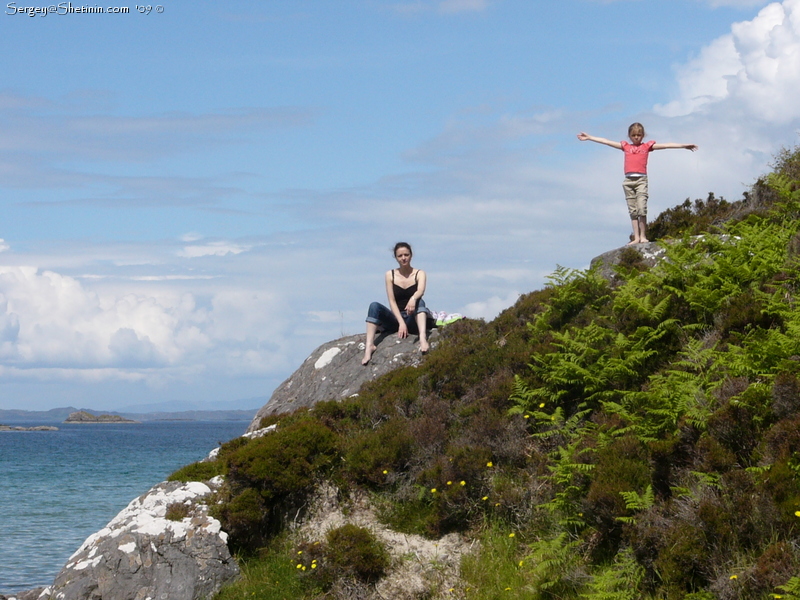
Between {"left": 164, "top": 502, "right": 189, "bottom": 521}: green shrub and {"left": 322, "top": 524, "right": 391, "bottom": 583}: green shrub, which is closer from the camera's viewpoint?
{"left": 322, "top": 524, "right": 391, "bottom": 583}: green shrub

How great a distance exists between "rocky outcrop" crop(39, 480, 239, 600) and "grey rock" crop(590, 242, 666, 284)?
757 cm

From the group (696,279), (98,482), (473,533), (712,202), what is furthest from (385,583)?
(98,482)

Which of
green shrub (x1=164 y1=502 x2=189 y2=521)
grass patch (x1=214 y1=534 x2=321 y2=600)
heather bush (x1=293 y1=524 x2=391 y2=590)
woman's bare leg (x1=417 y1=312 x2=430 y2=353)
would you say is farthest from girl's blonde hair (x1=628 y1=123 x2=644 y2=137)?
green shrub (x1=164 y1=502 x2=189 y2=521)

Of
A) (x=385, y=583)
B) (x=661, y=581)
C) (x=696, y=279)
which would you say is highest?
(x=696, y=279)

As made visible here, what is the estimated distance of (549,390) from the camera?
9.80 metres

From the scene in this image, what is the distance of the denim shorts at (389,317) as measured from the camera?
13.2 meters

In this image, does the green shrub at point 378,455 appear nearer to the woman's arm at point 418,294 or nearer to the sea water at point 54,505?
the sea water at point 54,505

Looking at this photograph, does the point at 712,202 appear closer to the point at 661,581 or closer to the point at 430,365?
the point at 430,365

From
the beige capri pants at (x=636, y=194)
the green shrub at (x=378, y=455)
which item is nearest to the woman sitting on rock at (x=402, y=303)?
the green shrub at (x=378, y=455)

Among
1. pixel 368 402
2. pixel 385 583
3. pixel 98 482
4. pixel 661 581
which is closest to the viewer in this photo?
pixel 661 581

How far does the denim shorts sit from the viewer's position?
13.2 metres

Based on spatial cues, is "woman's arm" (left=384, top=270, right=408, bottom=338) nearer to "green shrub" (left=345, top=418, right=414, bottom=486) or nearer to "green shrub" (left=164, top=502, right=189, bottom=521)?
"green shrub" (left=345, top=418, right=414, bottom=486)

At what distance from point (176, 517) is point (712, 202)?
1224 centimetres

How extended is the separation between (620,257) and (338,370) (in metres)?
5.52
